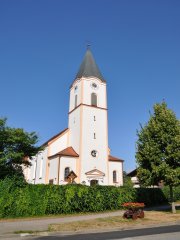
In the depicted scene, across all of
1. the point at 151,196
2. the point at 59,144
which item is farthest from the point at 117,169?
the point at 151,196

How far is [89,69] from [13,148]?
80.5ft

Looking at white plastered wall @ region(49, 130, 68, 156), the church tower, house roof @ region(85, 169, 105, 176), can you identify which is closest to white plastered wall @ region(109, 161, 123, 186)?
the church tower

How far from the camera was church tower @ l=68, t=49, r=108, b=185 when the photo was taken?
113 ft

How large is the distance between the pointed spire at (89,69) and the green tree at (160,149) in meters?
22.1

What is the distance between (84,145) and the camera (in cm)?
3519

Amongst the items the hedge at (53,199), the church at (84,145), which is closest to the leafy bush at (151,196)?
the hedge at (53,199)

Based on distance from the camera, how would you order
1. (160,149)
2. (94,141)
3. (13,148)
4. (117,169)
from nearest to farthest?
(160,149)
(13,148)
(94,141)
(117,169)

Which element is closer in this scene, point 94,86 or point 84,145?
point 84,145

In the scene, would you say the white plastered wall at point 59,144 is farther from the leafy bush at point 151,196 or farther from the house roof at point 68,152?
the leafy bush at point 151,196

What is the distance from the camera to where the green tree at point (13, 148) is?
19.8m

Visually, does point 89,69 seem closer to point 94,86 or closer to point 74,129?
point 94,86

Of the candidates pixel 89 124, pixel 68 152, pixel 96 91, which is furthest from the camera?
pixel 96 91

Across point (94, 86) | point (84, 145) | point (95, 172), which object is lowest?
point (95, 172)

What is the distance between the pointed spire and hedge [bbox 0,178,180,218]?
76.6ft
